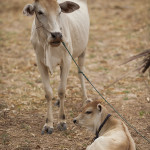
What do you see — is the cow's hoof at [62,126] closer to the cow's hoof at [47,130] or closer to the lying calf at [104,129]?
the cow's hoof at [47,130]

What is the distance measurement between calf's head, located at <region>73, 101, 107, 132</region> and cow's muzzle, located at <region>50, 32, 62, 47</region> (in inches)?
36.8

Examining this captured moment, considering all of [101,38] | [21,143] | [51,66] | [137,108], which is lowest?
[101,38]

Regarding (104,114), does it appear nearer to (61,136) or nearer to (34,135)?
(61,136)

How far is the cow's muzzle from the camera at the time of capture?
4191mm

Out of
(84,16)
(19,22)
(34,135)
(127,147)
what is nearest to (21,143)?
(34,135)

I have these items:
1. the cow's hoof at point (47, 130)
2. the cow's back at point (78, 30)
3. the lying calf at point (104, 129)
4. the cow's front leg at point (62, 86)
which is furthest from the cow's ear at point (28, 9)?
the cow's hoof at point (47, 130)

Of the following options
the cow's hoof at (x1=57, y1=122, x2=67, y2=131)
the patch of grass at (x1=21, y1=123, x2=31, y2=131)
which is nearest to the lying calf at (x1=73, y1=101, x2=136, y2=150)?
the cow's hoof at (x1=57, y1=122, x2=67, y2=131)

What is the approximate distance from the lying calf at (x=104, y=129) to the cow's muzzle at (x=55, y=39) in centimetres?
93

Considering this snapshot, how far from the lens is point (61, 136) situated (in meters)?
4.79

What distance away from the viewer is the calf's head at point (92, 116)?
4.34 meters

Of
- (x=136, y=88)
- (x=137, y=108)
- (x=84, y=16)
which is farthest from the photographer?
(x=136, y=88)

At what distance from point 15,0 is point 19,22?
114 inches

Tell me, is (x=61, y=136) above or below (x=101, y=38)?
above

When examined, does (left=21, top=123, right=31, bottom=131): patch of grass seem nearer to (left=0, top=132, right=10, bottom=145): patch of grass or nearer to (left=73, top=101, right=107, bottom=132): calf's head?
(left=0, top=132, right=10, bottom=145): patch of grass
